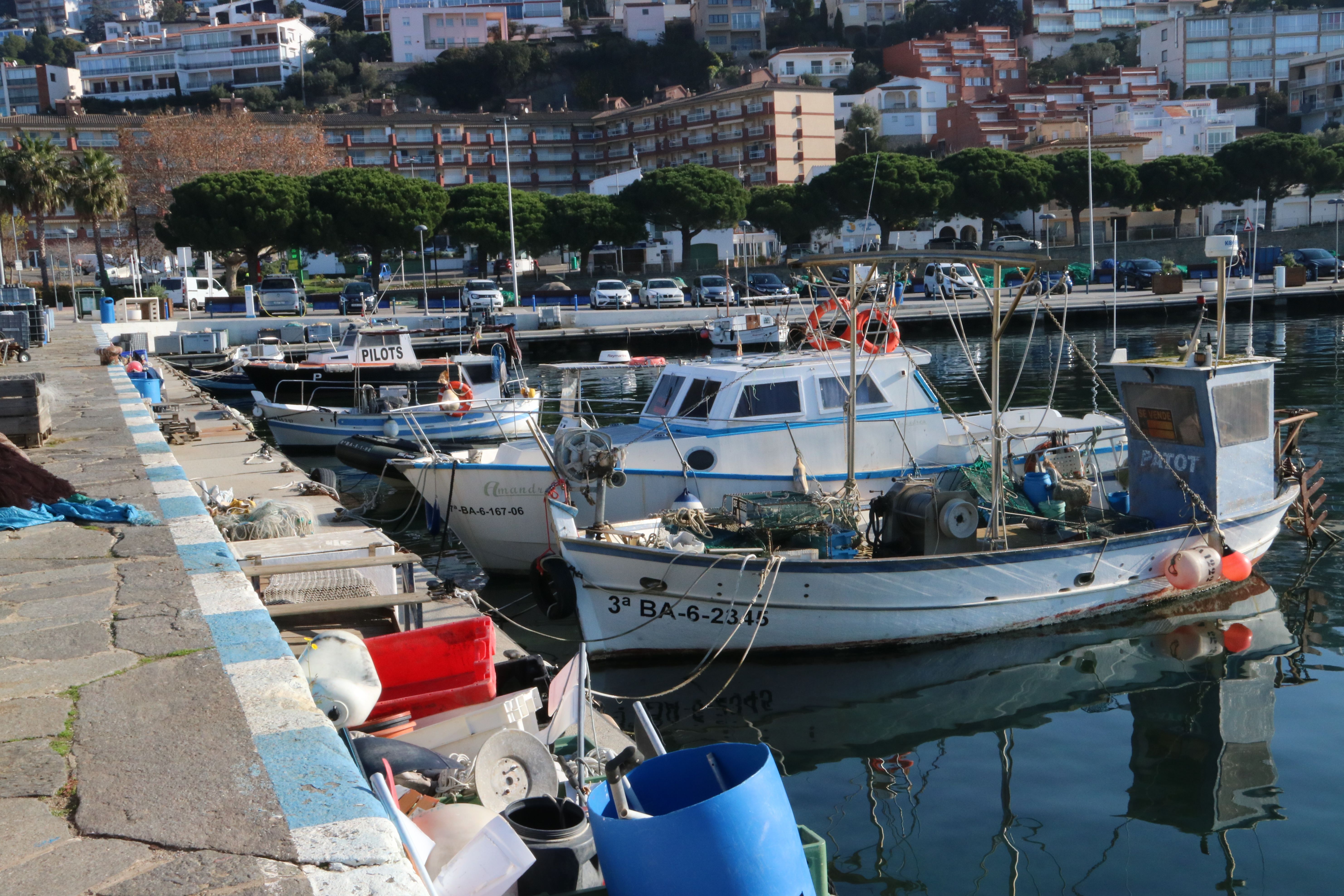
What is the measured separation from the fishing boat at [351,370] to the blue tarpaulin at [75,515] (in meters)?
22.1

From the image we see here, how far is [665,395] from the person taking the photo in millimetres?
15406

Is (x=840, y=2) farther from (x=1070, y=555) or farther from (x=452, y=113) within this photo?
(x=1070, y=555)

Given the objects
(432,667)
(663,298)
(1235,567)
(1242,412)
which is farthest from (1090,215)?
(432,667)

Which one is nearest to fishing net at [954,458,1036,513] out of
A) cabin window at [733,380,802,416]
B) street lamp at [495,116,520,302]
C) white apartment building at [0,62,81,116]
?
cabin window at [733,380,802,416]

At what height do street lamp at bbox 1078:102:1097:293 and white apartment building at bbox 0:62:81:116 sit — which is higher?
white apartment building at bbox 0:62:81:116

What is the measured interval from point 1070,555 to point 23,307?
28828 mm

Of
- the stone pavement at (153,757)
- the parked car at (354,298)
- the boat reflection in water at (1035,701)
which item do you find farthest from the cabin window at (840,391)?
the parked car at (354,298)

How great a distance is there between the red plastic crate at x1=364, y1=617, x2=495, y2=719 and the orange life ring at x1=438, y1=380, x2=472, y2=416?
1579 cm

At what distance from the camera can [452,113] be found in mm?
103250

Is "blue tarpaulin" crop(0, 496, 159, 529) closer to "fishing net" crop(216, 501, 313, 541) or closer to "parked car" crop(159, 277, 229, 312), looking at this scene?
"fishing net" crop(216, 501, 313, 541)

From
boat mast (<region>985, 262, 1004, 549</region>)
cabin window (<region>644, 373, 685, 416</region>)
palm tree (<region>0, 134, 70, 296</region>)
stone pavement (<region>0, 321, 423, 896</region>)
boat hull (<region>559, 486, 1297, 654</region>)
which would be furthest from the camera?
palm tree (<region>0, 134, 70, 296</region>)

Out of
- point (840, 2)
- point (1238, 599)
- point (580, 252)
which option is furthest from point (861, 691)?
point (840, 2)

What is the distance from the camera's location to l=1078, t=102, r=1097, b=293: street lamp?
47.9m

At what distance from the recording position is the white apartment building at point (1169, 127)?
3597 inches
